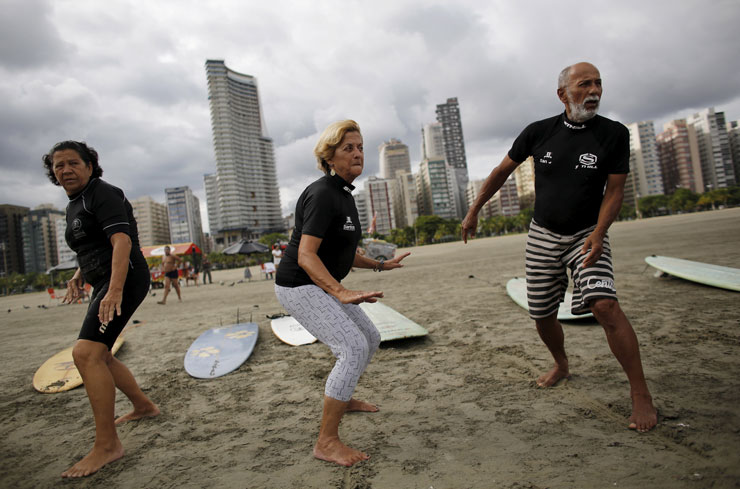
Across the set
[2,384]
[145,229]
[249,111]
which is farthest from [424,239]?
[145,229]

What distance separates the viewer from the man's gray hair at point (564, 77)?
8.15 feet

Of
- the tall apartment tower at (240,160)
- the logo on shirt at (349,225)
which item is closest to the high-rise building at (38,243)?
the tall apartment tower at (240,160)

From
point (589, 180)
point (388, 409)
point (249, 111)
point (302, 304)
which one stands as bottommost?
point (388, 409)

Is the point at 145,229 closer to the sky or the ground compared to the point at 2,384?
closer to the sky

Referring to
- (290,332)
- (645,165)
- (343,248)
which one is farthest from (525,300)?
(645,165)

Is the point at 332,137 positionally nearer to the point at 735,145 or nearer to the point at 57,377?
the point at 57,377

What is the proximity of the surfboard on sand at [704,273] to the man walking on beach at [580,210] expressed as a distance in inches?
173

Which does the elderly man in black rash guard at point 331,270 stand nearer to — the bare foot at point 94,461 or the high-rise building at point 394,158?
the bare foot at point 94,461

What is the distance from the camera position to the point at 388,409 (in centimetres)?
281

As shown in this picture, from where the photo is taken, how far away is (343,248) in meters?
2.27

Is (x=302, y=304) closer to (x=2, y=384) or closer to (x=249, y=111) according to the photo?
(x=2, y=384)

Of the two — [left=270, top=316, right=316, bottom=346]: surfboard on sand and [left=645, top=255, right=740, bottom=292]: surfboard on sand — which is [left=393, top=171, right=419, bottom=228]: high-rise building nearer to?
[left=645, top=255, right=740, bottom=292]: surfboard on sand

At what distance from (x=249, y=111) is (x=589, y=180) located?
132640mm

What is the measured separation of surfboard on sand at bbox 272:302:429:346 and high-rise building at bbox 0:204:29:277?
142 m
